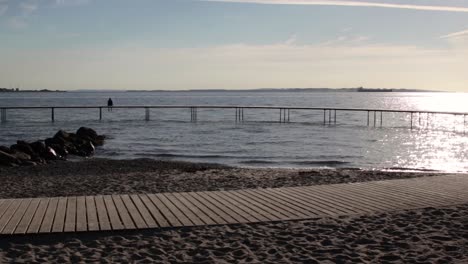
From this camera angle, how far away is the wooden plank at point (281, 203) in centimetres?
710

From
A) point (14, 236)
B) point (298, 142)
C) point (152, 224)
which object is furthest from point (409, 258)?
point (298, 142)

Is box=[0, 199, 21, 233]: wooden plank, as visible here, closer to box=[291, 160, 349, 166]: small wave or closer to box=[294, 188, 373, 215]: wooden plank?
box=[294, 188, 373, 215]: wooden plank

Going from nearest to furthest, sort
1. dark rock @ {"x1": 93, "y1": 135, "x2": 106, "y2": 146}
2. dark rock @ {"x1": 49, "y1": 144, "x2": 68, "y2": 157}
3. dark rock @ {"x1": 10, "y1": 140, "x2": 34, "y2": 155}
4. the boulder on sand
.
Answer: the boulder on sand, dark rock @ {"x1": 10, "y1": 140, "x2": 34, "y2": 155}, dark rock @ {"x1": 49, "y1": 144, "x2": 68, "y2": 157}, dark rock @ {"x1": 93, "y1": 135, "x2": 106, "y2": 146}

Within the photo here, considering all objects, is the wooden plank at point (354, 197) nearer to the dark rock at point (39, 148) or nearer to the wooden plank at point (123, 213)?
the wooden plank at point (123, 213)

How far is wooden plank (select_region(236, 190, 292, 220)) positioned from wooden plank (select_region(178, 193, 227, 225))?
2.39 ft

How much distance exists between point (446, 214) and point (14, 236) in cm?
535

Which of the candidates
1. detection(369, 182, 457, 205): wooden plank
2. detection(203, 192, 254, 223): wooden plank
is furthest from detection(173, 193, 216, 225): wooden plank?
detection(369, 182, 457, 205): wooden plank

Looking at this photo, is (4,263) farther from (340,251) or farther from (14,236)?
(340,251)

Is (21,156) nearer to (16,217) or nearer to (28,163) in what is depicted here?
(28,163)

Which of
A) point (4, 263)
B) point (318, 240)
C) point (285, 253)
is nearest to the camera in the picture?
point (4, 263)

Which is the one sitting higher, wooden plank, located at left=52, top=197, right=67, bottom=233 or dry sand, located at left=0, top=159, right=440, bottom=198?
wooden plank, located at left=52, top=197, right=67, bottom=233

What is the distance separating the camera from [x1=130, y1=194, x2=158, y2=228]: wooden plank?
21.4 ft

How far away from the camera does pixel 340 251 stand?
548cm

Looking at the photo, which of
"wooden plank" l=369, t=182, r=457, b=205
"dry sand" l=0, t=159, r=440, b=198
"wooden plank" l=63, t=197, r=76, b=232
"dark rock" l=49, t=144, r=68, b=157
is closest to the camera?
"wooden plank" l=63, t=197, r=76, b=232
